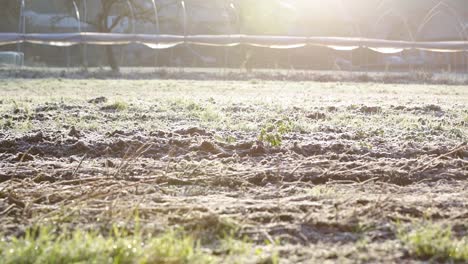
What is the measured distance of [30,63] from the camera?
110ft

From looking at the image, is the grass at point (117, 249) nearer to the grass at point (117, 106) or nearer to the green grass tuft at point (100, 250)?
the green grass tuft at point (100, 250)

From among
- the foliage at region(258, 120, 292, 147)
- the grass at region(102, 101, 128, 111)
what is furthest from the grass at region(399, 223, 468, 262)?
the grass at region(102, 101, 128, 111)

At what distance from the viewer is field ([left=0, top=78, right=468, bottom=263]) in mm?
3576

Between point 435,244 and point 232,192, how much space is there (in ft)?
5.59

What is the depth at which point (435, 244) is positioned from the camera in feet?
11.9

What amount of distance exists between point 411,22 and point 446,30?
194 centimetres

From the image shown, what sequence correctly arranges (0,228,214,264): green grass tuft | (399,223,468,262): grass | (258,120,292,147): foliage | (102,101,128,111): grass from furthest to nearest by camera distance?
(102,101,128,111): grass
(258,120,292,147): foliage
(399,223,468,262): grass
(0,228,214,264): green grass tuft

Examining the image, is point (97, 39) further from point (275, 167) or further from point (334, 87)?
point (275, 167)

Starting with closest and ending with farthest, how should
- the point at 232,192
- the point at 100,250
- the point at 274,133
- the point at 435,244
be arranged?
the point at 100,250 < the point at 435,244 < the point at 232,192 < the point at 274,133

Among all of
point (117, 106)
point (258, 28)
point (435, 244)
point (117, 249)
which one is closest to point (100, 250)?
point (117, 249)

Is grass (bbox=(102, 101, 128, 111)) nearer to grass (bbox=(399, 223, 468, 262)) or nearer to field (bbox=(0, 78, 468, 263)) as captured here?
field (bbox=(0, 78, 468, 263))

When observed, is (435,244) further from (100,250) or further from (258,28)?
(258,28)

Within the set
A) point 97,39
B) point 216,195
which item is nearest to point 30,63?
point 97,39

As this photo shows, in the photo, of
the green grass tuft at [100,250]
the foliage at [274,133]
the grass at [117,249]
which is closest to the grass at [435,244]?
the grass at [117,249]
